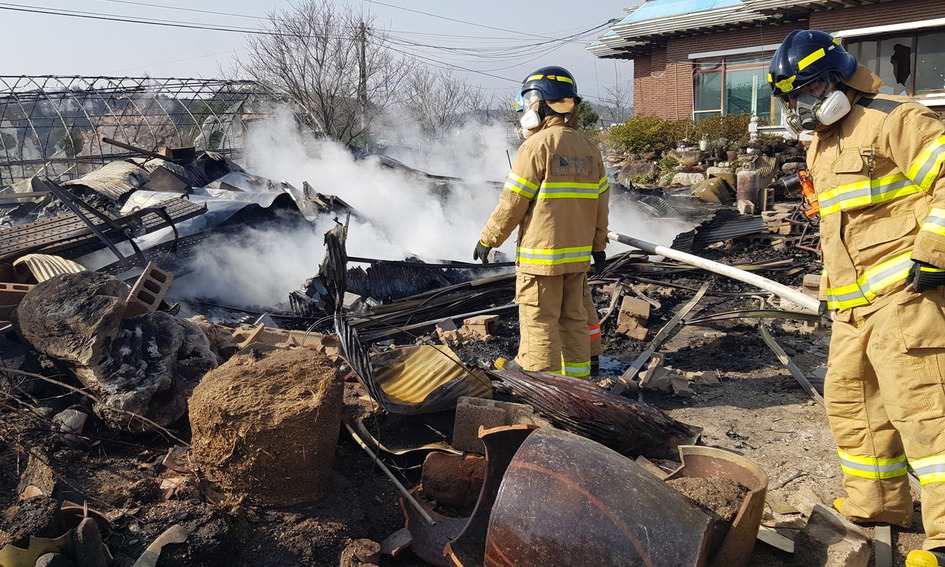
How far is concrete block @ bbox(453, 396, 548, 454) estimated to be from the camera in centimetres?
319

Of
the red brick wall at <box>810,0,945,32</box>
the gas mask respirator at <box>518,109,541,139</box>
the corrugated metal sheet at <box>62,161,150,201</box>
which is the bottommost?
the corrugated metal sheet at <box>62,161,150,201</box>

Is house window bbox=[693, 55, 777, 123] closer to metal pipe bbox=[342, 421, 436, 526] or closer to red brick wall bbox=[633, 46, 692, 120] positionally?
red brick wall bbox=[633, 46, 692, 120]

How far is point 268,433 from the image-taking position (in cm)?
290

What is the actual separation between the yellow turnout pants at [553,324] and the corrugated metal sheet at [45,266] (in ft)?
10.9

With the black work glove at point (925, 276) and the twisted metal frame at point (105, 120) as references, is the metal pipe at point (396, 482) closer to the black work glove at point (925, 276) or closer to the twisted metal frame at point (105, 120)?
the black work glove at point (925, 276)

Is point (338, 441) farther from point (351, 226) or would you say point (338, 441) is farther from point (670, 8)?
point (670, 8)

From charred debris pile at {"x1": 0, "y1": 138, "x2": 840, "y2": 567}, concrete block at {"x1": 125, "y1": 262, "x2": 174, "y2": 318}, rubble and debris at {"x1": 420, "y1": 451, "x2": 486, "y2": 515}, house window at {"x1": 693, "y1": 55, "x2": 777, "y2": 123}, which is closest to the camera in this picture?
charred debris pile at {"x1": 0, "y1": 138, "x2": 840, "y2": 567}

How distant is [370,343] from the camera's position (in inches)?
218

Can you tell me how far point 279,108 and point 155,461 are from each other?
54.5ft

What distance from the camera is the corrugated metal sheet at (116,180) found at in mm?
7734

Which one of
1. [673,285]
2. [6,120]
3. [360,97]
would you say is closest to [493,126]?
[360,97]

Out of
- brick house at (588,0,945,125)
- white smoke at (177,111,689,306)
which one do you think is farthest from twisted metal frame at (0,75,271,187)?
brick house at (588,0,945,125)

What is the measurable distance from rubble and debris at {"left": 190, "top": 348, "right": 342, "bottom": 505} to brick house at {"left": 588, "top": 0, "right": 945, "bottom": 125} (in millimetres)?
16342

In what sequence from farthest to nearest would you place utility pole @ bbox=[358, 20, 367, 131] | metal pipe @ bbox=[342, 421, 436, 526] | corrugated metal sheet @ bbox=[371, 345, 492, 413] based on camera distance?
utility pole @ bbox=[358, 20, 367, 131] → corrugated metal sheet @ bbox=[371, 345, 492, 413] → metal pipe @ bbox=[342, 421, 436, 526]
